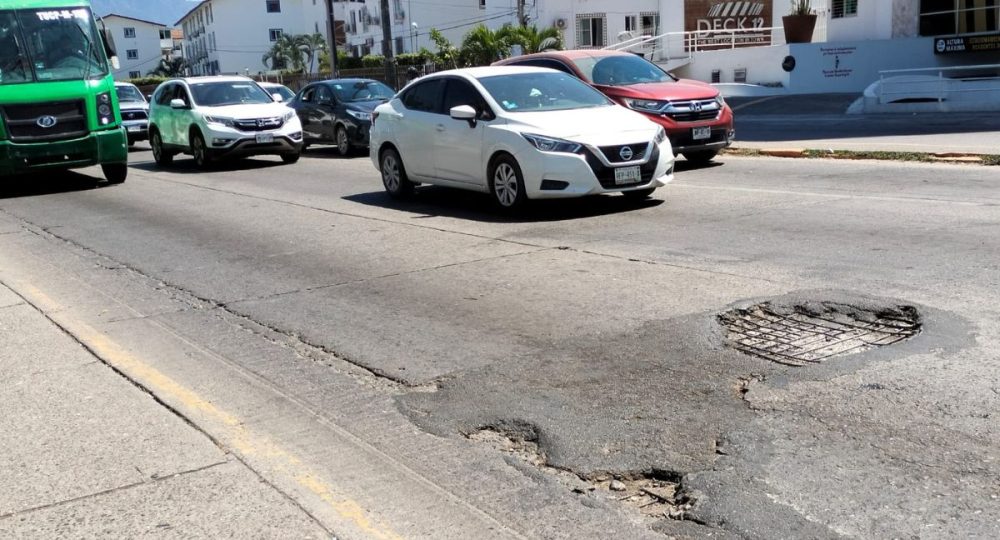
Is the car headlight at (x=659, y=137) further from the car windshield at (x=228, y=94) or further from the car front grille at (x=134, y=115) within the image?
the car front grille at (x=134, y=115)

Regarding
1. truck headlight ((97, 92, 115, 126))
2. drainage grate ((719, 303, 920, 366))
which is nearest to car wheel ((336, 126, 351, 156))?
truck headlight ((97, 92, 115, 126))

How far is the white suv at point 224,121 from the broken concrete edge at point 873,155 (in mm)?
8681

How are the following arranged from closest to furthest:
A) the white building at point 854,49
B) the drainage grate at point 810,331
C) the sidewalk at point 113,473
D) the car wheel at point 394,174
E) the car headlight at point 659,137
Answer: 1. the sidewalk at point 113,473
2. the drainage grate at point 810,331
3. the car headlight at point 659,137
4. the car wheel at point 394,174
5. the white building at point 854,49

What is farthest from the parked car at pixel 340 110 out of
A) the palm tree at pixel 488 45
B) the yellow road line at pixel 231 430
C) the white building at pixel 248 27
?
the white building at pixel 248 27

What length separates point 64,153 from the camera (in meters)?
16.5

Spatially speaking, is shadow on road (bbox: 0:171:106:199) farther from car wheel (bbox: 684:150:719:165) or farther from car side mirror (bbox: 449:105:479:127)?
car wheel (bbox: 684:150:719:165)

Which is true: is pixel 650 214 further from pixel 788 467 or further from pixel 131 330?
pixel 788 467

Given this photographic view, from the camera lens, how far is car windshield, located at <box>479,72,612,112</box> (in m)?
11.9

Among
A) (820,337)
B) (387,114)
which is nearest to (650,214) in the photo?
(387,114)

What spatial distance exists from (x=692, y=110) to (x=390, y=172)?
475 cm

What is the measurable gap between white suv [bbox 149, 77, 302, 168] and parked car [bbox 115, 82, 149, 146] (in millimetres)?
7729

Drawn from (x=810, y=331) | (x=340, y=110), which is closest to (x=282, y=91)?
(x=340, y=110)

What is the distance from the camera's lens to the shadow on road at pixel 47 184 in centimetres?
1752

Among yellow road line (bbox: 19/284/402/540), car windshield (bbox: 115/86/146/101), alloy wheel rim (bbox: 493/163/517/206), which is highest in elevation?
car windshield (bbox: 115/86/146/101)
